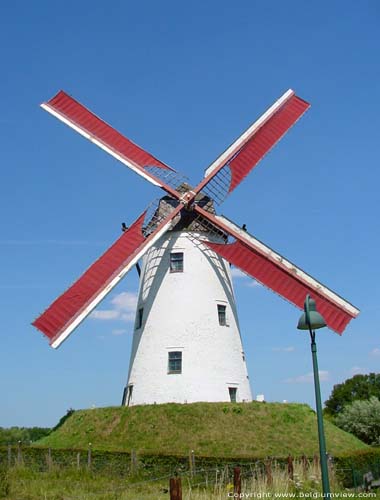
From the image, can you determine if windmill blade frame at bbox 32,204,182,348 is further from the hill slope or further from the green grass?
the green grass

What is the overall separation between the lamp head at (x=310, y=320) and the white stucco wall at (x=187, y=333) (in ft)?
45.9

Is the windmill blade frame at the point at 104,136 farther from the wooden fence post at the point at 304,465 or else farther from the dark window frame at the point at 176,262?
the wooden fence post at the point at 304,465

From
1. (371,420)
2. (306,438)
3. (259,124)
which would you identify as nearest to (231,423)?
(306,438)

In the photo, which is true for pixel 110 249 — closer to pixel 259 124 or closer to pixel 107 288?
pixel 107 288

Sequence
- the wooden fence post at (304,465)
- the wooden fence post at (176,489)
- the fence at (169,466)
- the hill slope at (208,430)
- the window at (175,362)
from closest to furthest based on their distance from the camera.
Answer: the wooden fence post at (176,489)
the fence at (169,466)
the wooden fence post at (304,465)
the hill slope at (208,430)
the window at (175,362)

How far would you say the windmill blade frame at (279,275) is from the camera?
894 inches

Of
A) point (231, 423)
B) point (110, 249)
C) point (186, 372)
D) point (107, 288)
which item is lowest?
point (231, 423)

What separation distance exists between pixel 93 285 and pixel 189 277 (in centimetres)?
476

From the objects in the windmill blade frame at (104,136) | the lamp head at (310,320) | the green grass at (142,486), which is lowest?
the green grass at (142,486)

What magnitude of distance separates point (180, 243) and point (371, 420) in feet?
76.3

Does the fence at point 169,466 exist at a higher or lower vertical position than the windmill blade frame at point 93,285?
lower

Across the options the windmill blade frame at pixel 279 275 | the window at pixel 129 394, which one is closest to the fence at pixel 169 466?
the window at pixel 129 394

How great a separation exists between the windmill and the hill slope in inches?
50.6

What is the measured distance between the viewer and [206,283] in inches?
998
